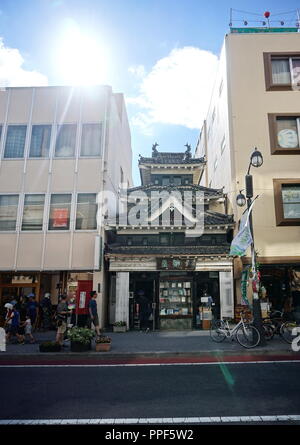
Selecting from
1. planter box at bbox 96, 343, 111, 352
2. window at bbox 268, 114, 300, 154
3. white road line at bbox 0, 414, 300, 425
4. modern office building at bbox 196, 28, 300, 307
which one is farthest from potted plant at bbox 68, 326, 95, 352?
window at bbox 268, 114, 300, 154

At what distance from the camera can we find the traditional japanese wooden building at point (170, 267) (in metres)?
17.1

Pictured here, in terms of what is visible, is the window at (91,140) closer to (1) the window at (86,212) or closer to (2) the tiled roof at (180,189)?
(1) the window at (86,212)

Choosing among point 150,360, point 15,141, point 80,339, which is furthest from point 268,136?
point 15,141

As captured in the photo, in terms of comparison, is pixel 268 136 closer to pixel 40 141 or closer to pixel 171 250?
pixel 171 250

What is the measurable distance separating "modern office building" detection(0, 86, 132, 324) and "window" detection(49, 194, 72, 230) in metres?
0.06

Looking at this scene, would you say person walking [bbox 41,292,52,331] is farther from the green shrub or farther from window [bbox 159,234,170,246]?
window [bbox 159,234,170,246]

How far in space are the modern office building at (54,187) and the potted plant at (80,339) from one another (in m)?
5.88

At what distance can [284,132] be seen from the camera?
1856cm

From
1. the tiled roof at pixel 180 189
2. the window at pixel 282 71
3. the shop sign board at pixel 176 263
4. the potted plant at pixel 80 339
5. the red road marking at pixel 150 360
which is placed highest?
the window at pixel 282 71

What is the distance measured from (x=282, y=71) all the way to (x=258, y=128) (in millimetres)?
4446

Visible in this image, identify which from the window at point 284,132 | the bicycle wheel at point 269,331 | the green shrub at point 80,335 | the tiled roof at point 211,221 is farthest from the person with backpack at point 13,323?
the window at point 284,132

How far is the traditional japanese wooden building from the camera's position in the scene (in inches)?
672

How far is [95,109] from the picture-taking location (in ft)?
62.3
